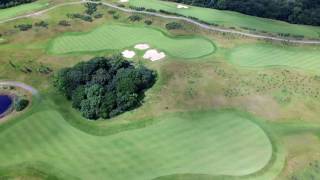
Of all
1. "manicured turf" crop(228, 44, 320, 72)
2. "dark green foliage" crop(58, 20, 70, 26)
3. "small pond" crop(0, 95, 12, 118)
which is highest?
"manicured turf" crop(228, 44, 320, 72)

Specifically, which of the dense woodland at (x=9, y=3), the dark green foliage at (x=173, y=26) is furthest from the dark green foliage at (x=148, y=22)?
the dense woodland at (x=9, y=3)

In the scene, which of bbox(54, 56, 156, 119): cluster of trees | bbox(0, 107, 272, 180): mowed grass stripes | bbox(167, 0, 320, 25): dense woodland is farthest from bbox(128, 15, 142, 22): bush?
bbox(0, 107, 272, 180): mowed grass stripes

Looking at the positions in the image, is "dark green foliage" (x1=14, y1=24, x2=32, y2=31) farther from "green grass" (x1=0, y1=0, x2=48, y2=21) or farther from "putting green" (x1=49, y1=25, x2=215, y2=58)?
"putting green" (x1=49, y1=25, x2=215, y2=58)

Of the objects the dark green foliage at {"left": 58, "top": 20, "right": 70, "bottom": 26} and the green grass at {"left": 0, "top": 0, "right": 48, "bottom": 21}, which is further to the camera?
the green grass at {"left": 0, "top": 0, "right": 48, "bottom": 21}

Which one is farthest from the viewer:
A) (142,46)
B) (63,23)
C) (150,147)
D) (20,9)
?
(20,9)

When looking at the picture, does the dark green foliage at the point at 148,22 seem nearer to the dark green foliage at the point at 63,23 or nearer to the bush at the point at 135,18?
the bush at the point at 135,18

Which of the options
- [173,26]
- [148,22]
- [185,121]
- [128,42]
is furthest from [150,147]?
[148,22]

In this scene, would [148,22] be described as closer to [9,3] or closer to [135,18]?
[135,18]
